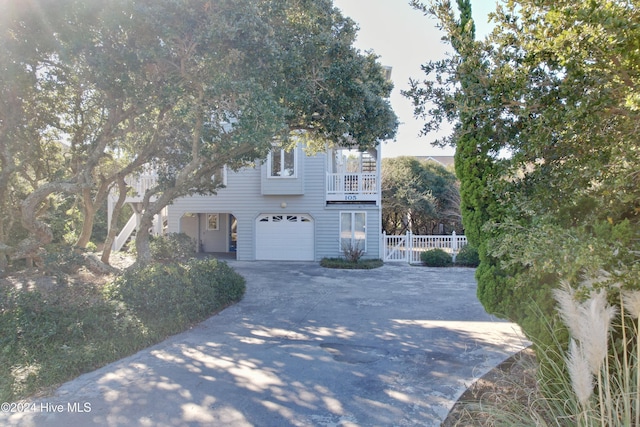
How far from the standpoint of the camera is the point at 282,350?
5277 mm

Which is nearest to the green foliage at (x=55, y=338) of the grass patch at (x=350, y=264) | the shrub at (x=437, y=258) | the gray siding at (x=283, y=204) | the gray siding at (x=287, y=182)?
the grass patch at (x=350, y=264)

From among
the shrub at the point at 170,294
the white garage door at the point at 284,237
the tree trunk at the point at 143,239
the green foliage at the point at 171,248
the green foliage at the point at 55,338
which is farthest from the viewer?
the white garage door at the point at 284,237

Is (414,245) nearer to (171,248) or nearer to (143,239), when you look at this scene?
(171,248)

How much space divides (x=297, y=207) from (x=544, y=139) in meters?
13.3

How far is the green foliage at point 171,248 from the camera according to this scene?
1291 cm

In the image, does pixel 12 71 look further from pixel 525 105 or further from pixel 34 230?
pixel 525 105

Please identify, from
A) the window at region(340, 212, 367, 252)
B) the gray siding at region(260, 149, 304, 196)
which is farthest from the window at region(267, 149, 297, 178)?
the window at region(340, 212, 367, 252)

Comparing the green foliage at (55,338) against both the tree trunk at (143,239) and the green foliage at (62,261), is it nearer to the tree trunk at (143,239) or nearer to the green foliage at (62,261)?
the green foliage at (62,261)

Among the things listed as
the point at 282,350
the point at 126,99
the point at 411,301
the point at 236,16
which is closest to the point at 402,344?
the point at 282,350

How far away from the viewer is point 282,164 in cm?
1580

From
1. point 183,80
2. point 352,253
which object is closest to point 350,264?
point 352,253

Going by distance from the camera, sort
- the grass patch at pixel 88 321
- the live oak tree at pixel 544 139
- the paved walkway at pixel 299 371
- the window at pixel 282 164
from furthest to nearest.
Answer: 1. the window at pixel 282 164
2. the grass patch at pixel 88 321
3. the paved walkway at pixel 299 371
4. the live oak tree at pixel 544 139

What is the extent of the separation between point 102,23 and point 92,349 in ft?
16.6

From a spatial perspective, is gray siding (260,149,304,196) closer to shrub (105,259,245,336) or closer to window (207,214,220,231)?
window (207,214,220,231)
